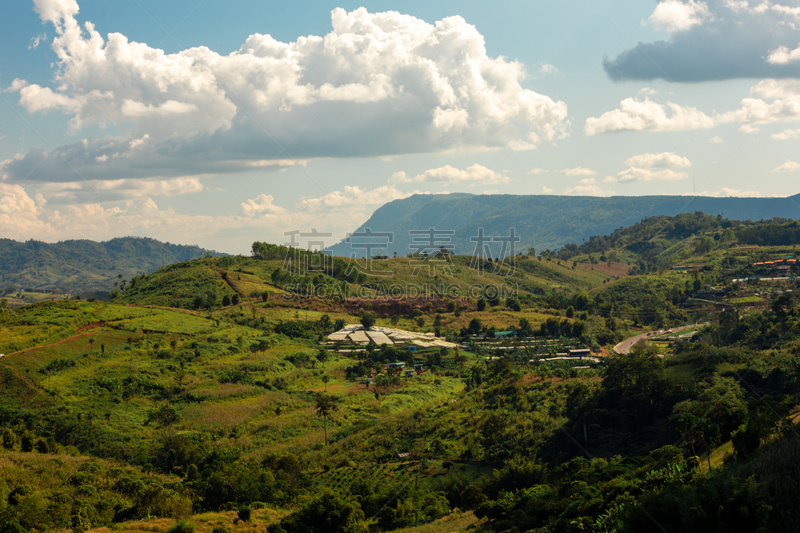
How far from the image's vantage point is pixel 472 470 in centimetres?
3619

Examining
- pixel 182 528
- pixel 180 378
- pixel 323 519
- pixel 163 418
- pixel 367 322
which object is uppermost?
pixel 182 528

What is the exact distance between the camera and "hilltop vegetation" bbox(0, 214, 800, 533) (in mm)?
22547

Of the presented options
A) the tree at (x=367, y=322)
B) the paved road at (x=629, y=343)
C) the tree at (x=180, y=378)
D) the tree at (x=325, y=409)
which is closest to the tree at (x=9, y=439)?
the tree at (x=180, y=378)

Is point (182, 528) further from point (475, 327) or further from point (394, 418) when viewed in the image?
point (475, 327)

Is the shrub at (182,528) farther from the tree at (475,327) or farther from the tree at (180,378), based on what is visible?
the tree at (475,327)

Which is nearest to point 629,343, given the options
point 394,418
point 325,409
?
point 394,418

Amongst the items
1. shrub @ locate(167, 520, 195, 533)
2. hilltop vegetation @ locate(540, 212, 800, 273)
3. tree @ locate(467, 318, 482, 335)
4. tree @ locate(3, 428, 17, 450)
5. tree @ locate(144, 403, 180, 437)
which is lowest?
tree @ locate(144, 403, 180, 437)

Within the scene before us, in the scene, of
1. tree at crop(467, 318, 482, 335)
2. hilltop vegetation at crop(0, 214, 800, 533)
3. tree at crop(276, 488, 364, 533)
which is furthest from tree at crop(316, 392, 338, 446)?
tree at crop(467, 318, 482, 335)

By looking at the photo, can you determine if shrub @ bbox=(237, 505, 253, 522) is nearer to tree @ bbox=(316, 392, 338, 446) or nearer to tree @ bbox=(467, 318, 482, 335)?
tree @ bbox=(316, 392, 338, 446)

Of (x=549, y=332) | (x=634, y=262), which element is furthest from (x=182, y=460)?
(x=634, y=262)

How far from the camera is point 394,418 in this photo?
48656 mm

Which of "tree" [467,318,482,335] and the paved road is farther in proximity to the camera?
"tree" [467,318,482,335]

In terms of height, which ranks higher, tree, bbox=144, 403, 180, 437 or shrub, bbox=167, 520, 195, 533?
shrub, bbox=167, 520, 195, 533

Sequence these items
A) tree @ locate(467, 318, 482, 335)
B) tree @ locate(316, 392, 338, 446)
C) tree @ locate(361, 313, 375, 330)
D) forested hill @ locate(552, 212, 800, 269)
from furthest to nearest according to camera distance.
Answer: forested hill @ locate(552, 212, 800, 269)
tree @ locate(361, 313, 375, 330)
tree @ locate(467, 318, 482, 335)
tree @ locate(316, 392, 338, 446)
